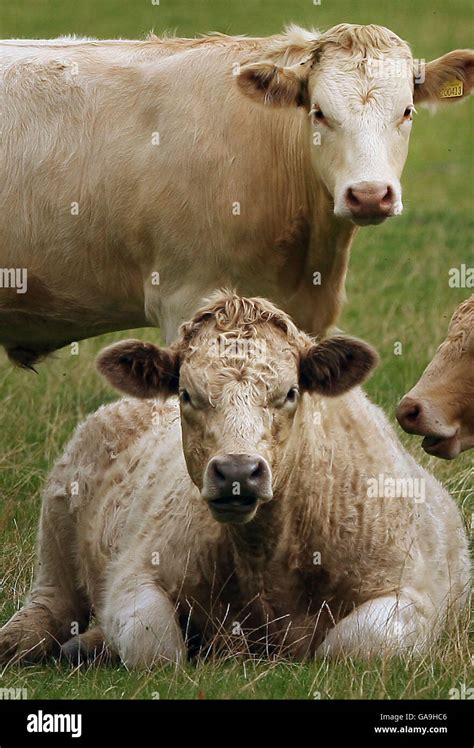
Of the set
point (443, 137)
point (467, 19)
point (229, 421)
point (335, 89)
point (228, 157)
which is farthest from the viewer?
point (467, 19)

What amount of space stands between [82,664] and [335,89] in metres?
3.14

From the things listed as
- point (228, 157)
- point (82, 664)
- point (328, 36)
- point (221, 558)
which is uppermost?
point (328, 36)

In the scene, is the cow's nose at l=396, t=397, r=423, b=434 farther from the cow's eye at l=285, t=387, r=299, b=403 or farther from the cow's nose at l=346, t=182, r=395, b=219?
the cow's eye at l=285, t=387, r=299, b=403

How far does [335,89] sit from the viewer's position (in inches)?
347

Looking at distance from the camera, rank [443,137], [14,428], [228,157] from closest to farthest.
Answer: [228,157], [14,428], [443,137]

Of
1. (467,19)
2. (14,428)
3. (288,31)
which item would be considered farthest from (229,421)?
(467,19)

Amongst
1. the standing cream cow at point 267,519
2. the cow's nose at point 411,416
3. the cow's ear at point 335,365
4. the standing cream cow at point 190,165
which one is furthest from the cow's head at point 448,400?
the cow's ear at point 335,365

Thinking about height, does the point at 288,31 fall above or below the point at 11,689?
above

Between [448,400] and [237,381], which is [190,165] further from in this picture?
[237,381]

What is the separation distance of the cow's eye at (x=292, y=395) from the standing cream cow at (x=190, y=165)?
4.43 ft

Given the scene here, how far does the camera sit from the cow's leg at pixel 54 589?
874cm

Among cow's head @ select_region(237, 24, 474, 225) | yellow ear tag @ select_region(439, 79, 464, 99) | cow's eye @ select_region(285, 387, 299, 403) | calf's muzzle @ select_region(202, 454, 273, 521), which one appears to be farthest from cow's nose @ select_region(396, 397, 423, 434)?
calf's muzzle @ select_region(202, 454, 273, 521)

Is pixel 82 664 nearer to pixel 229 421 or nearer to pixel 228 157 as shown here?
pixel 229 421

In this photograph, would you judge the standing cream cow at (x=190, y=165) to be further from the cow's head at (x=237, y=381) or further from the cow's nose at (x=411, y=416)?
the cow's head at (x=237, y=381)
